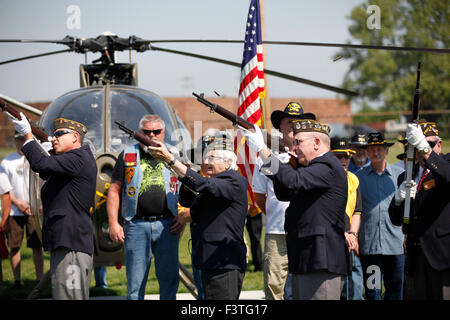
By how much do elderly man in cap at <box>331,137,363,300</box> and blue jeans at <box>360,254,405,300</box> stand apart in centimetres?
11

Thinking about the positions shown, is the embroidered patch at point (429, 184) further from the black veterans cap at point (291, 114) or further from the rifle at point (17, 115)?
the rifle at point (17, 115)

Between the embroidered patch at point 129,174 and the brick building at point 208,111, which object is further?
the brick building at point 208,111

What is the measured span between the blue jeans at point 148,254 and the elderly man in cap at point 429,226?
236cm

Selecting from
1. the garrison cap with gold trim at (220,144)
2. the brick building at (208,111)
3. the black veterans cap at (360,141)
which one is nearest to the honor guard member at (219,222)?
the garrison cap with gold trim at (220,144)

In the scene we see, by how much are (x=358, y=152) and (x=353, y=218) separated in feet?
4.45

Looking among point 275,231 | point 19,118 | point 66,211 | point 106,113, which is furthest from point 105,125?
point 275,231

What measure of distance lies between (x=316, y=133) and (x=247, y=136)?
531mm

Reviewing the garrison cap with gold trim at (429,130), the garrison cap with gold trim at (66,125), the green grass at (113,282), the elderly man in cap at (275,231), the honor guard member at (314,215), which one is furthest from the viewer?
the green grass at (113,282)

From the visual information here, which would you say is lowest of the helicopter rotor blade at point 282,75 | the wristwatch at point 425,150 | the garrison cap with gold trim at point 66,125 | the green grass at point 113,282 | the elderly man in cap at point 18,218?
the green grass at point 113,282

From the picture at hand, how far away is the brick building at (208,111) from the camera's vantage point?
21094mm

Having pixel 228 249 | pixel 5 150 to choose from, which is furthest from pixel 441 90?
pixel 228 249

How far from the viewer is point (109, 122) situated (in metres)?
7.33

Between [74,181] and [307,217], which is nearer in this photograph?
[307,217]

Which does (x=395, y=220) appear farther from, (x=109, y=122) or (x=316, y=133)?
(x=109, y=122)
